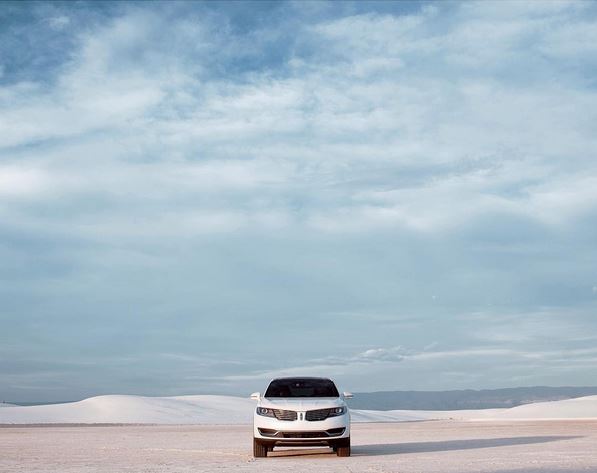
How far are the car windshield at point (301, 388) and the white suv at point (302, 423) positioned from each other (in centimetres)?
78

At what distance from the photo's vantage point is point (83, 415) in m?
83.4

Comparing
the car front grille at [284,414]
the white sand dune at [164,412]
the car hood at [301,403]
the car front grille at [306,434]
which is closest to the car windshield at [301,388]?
the car hood at [301,403]

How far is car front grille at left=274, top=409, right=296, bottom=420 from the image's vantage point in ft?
67.3

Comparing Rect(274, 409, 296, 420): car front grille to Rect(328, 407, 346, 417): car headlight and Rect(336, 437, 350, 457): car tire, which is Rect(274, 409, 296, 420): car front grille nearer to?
Rect(328, 407, 346, 417): car headlight

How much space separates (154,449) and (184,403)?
245 feet

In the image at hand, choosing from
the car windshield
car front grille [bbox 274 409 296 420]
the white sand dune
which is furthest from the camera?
the white sand dune

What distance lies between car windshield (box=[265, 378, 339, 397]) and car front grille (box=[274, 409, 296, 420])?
1506 millimetres

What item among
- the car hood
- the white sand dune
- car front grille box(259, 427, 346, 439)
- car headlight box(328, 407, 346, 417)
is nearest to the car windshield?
the car hood

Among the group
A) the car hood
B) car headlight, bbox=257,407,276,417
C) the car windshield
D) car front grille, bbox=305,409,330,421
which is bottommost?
car front grille, bbox=305,409,330,421

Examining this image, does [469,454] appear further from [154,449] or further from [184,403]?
[184,403]

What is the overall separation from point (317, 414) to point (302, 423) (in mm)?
395

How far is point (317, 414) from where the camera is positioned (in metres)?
20.5

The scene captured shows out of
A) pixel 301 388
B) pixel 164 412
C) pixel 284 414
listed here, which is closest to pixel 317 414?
pixel 284 414

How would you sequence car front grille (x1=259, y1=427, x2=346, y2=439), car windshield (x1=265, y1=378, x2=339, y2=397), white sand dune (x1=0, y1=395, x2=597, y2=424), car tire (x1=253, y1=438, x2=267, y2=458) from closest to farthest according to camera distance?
car front grille (x1=259, y1=427, x2=346, y2=439), car tire (x1=253, y1=438, x2=267, y2=458), car windshield (x1=265, y1=378, x2=339, y2=397), white sand dune (x1=0, y1=395, x2=597, y2=424)
